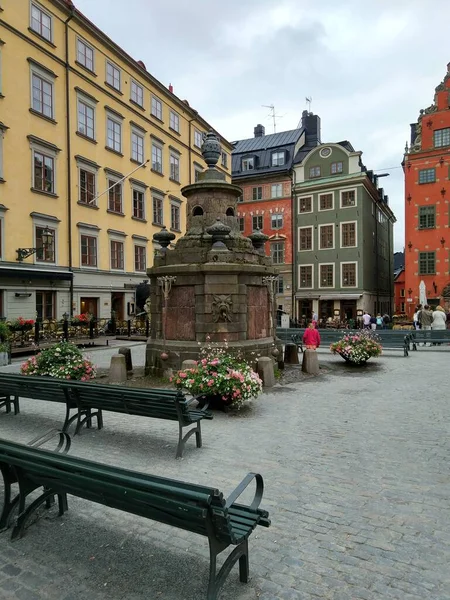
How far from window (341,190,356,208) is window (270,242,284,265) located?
276 inches

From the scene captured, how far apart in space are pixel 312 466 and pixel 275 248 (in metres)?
38.7

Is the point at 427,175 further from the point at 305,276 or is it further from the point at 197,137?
the point at 197,137

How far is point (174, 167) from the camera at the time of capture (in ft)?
123

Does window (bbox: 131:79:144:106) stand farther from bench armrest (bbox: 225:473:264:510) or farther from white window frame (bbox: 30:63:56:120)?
bench armrest (bbox: 225:473:264:510)

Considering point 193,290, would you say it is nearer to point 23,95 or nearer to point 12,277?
point 12,277

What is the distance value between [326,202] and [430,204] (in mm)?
8937

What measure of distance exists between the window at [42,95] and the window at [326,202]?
80.8 feet

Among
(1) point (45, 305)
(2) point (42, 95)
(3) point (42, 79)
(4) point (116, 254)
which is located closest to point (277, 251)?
(4) point (116, 254)

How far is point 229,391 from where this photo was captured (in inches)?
301

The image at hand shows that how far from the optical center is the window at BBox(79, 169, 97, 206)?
2714cm

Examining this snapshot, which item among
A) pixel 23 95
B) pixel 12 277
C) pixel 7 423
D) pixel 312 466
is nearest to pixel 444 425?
pixel 312 466

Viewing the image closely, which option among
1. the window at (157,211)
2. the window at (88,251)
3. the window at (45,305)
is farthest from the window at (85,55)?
the window at (45,305)

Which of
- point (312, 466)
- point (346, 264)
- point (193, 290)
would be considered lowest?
point (312, 466)

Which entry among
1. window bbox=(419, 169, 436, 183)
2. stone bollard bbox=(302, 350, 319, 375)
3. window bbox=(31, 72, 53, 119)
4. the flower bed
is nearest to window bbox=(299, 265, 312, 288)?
window bbox=(419, 169, 436, 183)
